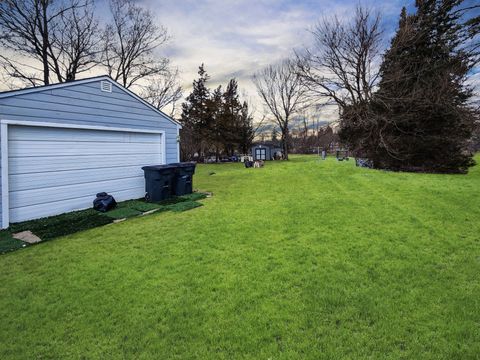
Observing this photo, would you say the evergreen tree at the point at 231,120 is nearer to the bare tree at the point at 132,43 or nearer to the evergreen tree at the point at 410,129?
the bare tree at the point at 132,43

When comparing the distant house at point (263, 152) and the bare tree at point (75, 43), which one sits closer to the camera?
the bare tree at point (75, 43)

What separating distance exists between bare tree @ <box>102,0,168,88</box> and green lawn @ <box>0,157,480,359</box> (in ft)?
55.1

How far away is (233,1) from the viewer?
9.51 metres

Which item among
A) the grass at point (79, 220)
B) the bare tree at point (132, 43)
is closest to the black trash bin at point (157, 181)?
the grass at point (79, 220)

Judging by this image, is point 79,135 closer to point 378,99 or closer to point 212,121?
point 378,99

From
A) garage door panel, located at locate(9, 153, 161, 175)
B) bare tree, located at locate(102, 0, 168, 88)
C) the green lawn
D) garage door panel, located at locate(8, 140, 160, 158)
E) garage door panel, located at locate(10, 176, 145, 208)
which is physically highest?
bare tree, located at locate(102, 0, 168, 88)

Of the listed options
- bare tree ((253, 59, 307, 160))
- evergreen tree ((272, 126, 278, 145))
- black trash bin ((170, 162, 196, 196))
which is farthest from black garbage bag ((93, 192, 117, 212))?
evergreen tree ((272, 126, 278, 145))

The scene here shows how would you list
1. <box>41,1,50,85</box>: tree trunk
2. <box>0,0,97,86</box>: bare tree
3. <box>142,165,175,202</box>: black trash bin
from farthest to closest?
<box>41,1,50,85</box>: tree trunk → <box>0,0,97,86</box>: bare tree → <box>142,165,175,202</box>: black trash bin

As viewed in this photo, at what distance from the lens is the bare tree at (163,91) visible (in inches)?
875

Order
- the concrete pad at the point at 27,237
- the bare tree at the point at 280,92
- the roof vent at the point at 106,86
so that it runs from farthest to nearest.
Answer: the bare tree at the point at 280,92
the roof vent at the point at 106,86
the concrete pad at the point at 27,237

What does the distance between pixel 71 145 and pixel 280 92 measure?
27481mm

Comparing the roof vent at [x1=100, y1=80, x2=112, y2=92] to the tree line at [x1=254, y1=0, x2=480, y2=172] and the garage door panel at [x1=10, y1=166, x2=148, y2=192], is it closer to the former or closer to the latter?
the garage door panel at [x1=10, y1=166, x2=148, y2=192]

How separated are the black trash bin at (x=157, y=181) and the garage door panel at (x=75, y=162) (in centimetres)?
62

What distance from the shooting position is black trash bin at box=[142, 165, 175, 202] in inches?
288
